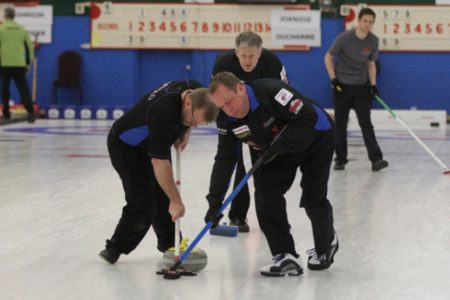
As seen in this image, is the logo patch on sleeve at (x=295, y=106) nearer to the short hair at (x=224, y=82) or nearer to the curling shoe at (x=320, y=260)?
the short hair at (x=224, y=82)

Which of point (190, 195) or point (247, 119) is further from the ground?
point (247, 119)

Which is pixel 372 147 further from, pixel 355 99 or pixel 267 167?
pixel 267 167

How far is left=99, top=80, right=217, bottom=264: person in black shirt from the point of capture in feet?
15.0

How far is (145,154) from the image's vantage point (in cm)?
505

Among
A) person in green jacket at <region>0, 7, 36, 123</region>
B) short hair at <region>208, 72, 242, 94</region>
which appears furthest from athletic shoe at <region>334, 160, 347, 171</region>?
person in green jacket at <region>0, 7, 36, 123</region>

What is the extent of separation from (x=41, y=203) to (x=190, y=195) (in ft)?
4.19

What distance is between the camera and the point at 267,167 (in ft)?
16.3

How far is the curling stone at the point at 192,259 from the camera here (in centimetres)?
497

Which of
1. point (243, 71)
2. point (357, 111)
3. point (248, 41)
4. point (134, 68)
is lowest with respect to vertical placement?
point (357, 111)

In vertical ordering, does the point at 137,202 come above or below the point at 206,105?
below

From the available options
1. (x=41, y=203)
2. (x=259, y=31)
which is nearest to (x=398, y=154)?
(x=41, y=203)

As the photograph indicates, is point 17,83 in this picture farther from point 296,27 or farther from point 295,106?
point 295,106

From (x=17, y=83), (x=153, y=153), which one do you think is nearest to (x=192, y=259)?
(x=153, y=153)

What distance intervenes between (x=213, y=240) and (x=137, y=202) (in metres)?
0.98
